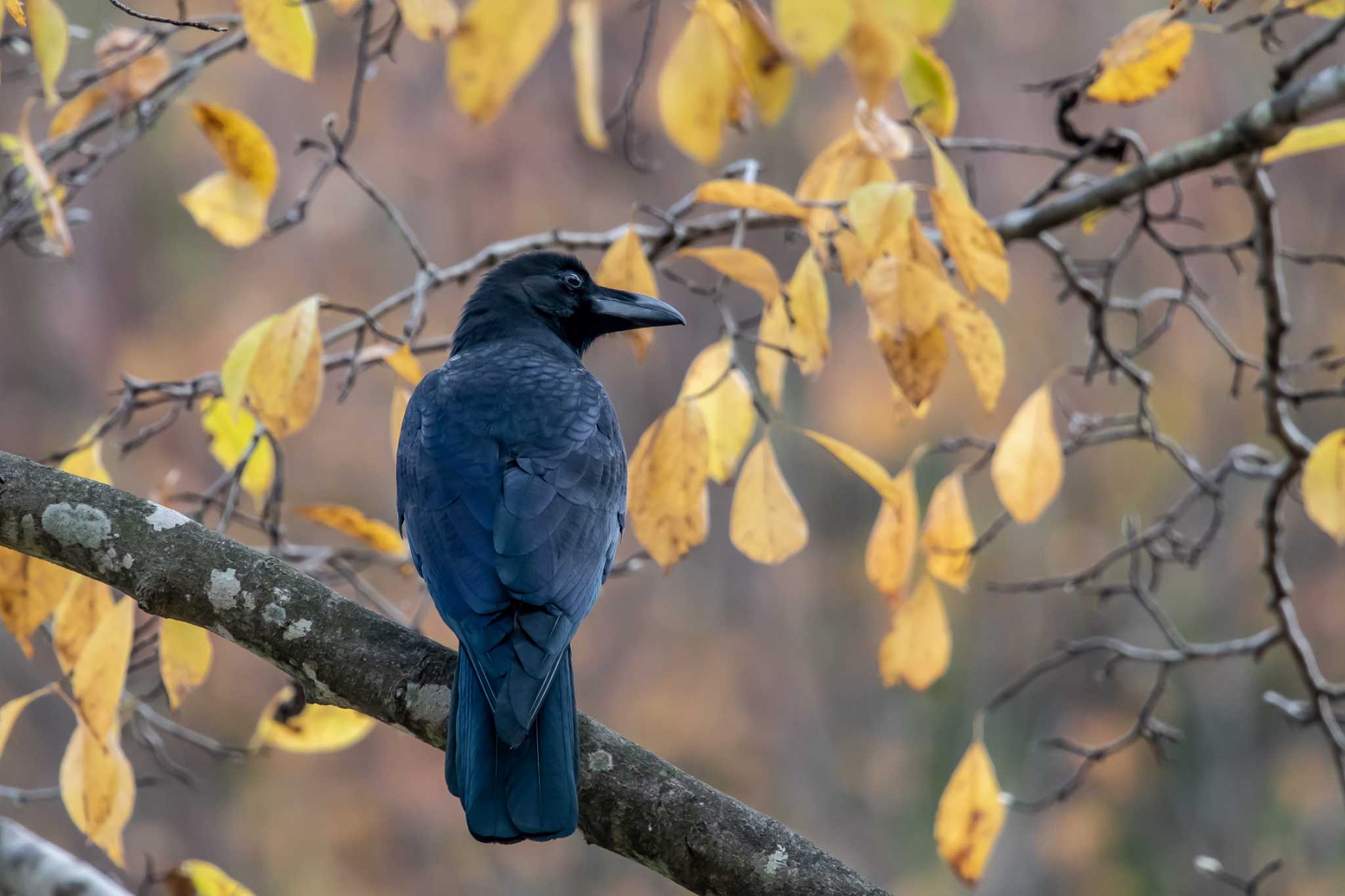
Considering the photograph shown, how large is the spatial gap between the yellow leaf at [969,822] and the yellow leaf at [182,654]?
1652 mm

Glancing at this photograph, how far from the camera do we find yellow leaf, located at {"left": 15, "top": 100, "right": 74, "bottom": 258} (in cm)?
259

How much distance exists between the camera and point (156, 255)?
9258 mm

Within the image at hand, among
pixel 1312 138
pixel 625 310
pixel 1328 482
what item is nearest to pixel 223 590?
pixel 625 310

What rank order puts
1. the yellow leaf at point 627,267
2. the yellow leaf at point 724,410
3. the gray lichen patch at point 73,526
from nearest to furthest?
the gray lichen patch at point 73,526, the yellow leaf at point 627,267, the yellow leaf at point 724,410

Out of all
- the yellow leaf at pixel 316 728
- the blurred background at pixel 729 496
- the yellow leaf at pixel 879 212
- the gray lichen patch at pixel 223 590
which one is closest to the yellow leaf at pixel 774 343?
the yellow leaf at pixel 879 212

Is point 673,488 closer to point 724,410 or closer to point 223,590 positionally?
point 724,410

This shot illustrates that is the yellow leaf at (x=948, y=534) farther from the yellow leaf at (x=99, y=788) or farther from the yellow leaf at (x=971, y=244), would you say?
the yellow leaf at (x=99, y=788)

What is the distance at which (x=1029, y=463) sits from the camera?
2859mm

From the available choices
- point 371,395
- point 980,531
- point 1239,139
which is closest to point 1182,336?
point 980,531

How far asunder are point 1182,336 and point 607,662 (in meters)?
4.74

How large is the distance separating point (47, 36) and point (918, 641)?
7.25 ft

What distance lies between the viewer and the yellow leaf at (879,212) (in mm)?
2225

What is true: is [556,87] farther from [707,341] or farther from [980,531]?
[980,531]

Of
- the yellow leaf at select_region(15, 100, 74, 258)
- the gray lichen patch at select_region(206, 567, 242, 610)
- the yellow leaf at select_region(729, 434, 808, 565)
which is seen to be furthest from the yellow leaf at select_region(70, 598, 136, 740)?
the yellow leaf at select_region(729, 434, 808, 565)
